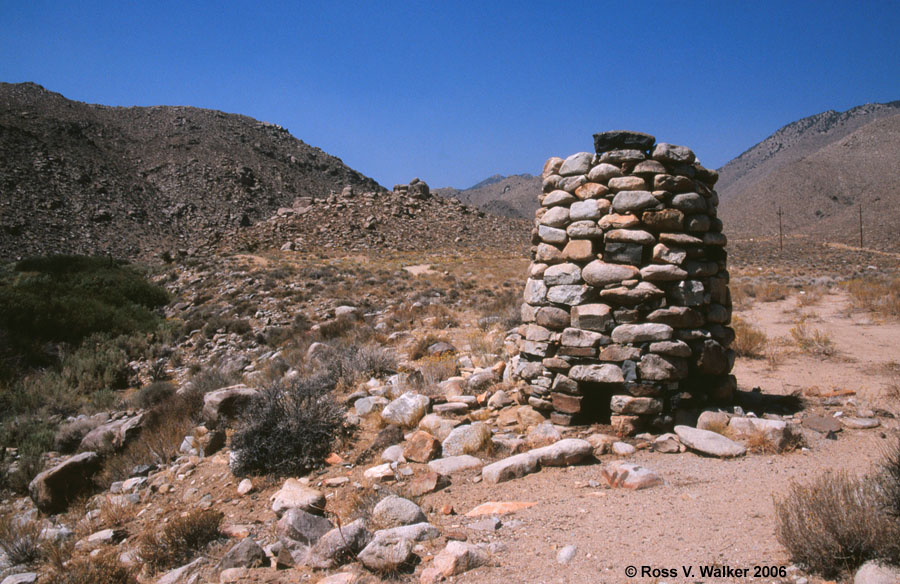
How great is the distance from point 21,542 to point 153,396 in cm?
523

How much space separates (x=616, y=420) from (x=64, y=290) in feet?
62.0

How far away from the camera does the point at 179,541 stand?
3639 millimetres

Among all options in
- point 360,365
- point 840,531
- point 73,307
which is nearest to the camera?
point 840,531

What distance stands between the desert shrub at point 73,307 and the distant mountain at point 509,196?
69038mm

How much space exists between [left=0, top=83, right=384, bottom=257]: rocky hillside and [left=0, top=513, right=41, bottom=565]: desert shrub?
30.4 meters

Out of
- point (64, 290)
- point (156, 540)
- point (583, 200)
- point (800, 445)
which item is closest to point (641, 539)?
point (800, 445)

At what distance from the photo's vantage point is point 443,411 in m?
5.68

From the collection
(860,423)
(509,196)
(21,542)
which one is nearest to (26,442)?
(21,542)

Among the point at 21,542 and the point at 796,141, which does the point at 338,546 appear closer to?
the point at 21,542

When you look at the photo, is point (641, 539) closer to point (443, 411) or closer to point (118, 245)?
point (443, 411)

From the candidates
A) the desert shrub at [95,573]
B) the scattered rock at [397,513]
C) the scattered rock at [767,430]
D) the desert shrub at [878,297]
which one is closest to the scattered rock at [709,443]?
the scattered rock at [767,430]

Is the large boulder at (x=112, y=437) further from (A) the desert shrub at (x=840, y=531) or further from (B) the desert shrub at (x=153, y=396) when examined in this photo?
(A) the desert shrub at (x=840, y=531)

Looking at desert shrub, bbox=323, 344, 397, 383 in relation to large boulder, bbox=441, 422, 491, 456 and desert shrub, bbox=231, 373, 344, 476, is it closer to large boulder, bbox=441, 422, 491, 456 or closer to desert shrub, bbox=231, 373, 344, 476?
desert shrub, bbox=231, 373, 344, 476

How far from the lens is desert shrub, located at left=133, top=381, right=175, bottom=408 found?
876 cm
